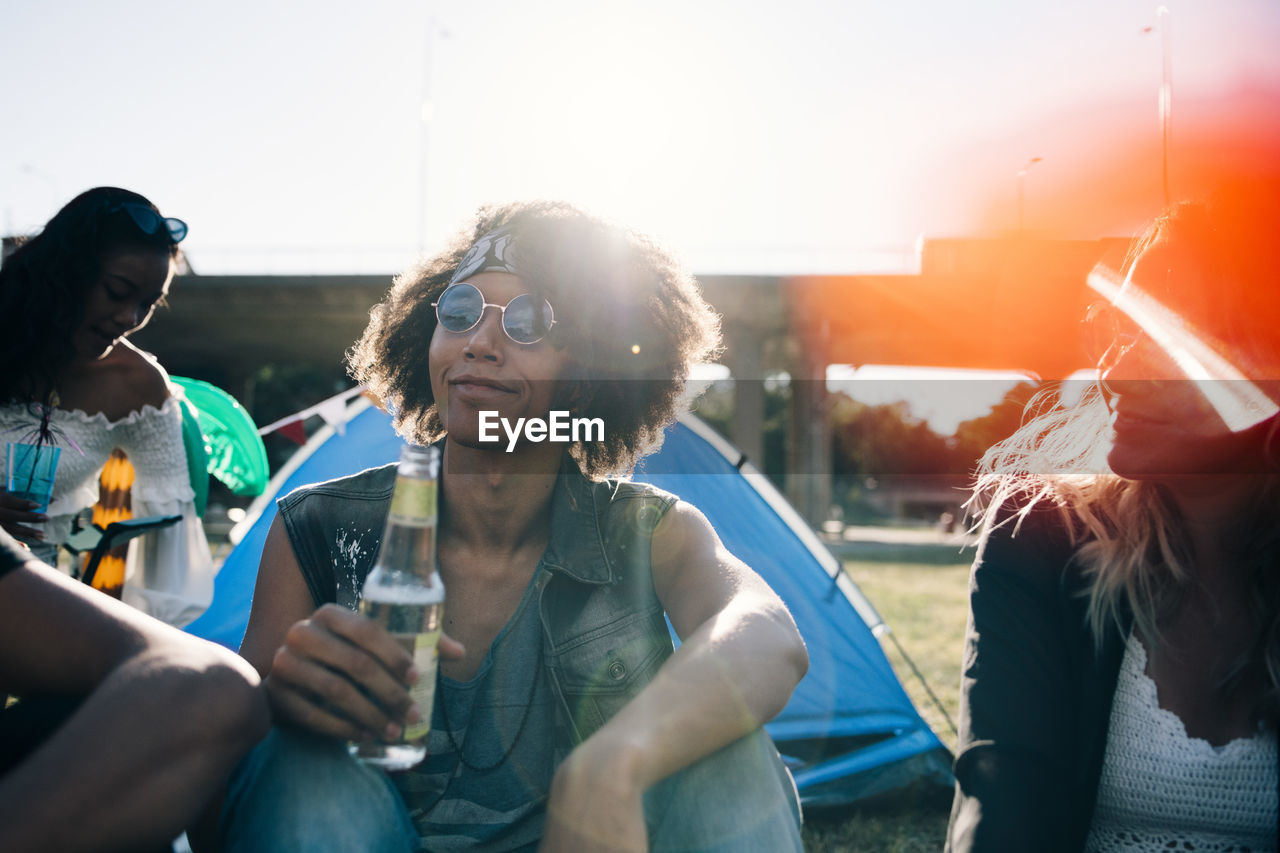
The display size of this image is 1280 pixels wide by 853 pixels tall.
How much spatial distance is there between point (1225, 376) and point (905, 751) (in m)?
2.22

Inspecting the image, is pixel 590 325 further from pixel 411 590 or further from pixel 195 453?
pixel 195 453

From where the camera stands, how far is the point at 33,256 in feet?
8.47

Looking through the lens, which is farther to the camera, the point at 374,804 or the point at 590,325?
the point at 590,325

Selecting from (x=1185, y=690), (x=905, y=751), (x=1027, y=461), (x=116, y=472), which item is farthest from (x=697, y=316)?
(x=116, y=472)

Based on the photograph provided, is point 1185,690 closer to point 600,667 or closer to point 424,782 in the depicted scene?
point 600,667

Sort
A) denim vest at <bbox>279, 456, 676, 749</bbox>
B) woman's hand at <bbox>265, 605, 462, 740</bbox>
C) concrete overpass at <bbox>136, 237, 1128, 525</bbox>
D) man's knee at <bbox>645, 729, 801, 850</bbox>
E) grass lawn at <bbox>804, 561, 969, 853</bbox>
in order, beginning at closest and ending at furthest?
woman's hand at <bbox>265, 605, 462, 740</bbox> → man's knee at <bbox>645, 729, 801, 850</bbox> → denim vest at <bbox>279, 456, 676, 749</bbox> → grass lawn at <bbox>804, 561, 969, 853</bbox> → concrete overpass at <bbox>136, 237, 1128, 525</bbox>

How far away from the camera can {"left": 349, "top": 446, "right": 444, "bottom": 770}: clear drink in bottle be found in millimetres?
1048

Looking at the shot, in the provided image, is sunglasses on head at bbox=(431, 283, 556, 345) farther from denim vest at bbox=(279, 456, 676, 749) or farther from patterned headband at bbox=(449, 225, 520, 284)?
denim vest at bbox=(279, 456, 676, 749)

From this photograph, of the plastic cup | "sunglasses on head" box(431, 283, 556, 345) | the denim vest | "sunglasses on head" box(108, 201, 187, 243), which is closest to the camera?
the denim vest

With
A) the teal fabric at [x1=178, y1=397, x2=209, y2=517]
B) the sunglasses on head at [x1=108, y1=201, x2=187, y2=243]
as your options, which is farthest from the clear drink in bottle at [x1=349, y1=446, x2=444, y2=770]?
the teal fabric at [x1=178, y1=397, x2=209, y2=517]

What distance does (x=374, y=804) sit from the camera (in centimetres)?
112

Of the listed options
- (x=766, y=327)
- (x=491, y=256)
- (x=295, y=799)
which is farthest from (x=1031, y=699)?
(x=766, y=327)

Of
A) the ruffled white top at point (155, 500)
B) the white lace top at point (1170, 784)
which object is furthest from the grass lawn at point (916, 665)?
the ruffled white top at point (155, 500)

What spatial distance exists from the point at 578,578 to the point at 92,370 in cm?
220
